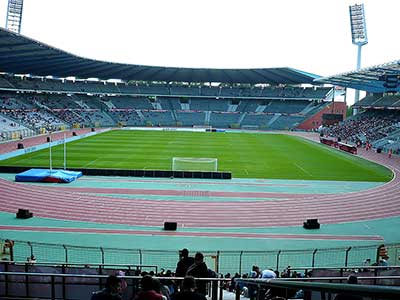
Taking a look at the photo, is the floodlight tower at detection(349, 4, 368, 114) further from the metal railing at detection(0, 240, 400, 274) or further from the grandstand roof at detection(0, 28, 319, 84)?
the metal railing at detection(0, 240, 400, 274)

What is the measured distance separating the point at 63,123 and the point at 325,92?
187ft

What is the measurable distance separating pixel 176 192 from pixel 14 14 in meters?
63.1

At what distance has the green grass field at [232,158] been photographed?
1352 inches

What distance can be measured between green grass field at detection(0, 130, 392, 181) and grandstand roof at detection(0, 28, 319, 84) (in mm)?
13485

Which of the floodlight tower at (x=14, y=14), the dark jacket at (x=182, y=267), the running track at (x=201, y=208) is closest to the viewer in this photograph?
the dark jacket at (x=182, y=267)

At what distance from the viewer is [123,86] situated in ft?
316

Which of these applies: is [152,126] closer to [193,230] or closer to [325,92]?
[325,92]

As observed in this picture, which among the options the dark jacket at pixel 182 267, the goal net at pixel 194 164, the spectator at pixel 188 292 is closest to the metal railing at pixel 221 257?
the dark jacket at pixel 182 267

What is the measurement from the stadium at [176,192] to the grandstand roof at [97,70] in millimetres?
480

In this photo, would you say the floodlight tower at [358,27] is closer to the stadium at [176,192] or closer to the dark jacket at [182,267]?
the stadium at [176,192]

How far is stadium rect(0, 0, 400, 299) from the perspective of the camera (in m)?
15.0

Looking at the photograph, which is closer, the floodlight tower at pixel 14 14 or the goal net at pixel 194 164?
the goal net at pixel 194 164

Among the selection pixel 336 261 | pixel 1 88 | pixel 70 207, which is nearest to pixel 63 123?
pixel 1 88

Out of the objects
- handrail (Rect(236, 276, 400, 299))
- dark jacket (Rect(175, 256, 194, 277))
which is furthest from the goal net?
handrail (Rect(236, 276, 400, 299))
